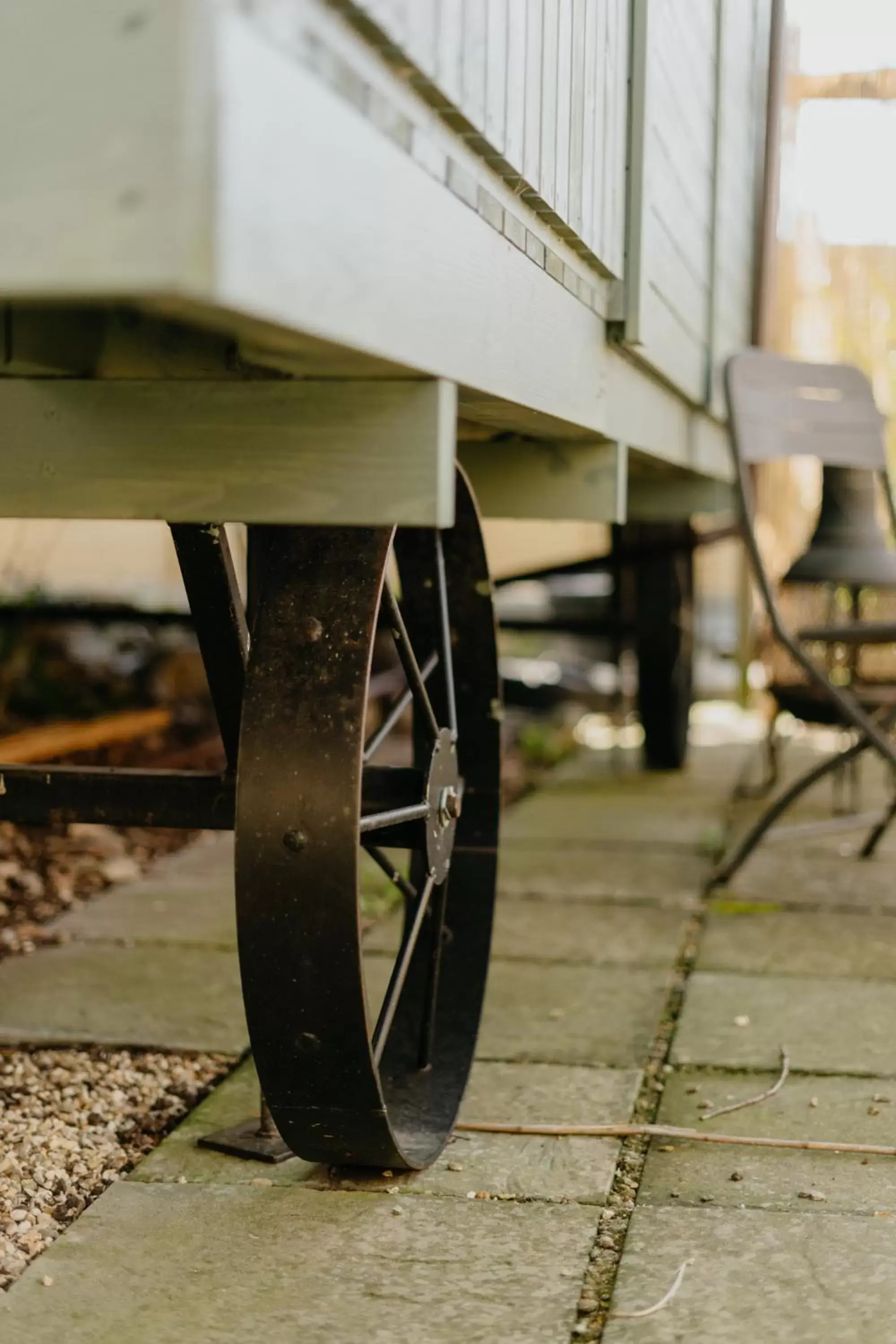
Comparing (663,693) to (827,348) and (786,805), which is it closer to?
(786,805)

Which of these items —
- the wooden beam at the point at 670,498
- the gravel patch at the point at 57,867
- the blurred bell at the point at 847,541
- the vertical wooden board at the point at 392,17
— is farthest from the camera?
the wooden beam at the point at 670,498

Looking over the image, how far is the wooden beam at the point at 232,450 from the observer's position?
1.45m

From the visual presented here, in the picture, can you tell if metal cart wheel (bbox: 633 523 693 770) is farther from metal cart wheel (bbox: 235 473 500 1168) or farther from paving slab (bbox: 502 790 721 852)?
metal cart wheel (bbox: 235 473 500 1168)

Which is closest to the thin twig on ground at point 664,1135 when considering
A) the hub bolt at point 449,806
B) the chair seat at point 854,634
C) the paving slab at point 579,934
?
the hub bolt at point 449,806

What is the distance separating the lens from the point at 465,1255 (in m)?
1.76

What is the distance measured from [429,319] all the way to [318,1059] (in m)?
0.85

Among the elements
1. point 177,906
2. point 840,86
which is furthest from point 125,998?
point 840,86

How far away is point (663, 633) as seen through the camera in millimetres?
5344

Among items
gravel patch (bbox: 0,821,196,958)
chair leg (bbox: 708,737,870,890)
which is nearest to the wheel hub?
gravel patch (bbox: 0,821,196,958)

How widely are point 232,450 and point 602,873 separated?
2669 mm

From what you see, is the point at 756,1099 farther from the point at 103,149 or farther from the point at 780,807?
the point at 103,149

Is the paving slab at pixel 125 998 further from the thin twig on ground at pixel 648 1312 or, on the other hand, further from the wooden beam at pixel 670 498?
the wooden beam at pixel 670 498

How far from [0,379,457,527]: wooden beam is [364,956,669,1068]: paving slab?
1.22 metres

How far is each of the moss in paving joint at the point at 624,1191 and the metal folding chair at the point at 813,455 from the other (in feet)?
2.71
